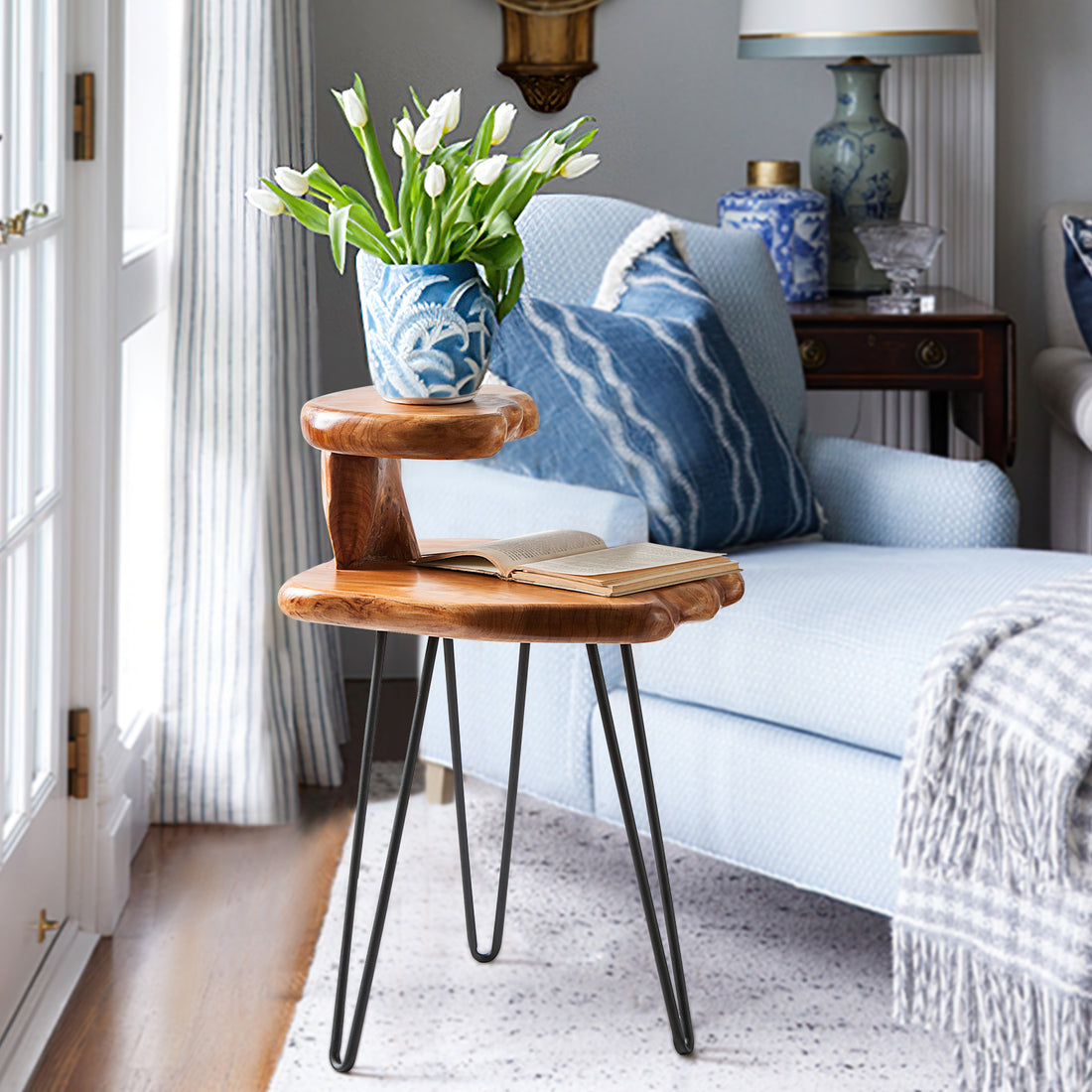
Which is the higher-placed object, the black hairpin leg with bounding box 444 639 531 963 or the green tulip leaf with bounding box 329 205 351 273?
the green tulip leaf with bounding box 329 205 351 273

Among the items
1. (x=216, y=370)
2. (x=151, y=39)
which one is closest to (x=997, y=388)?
(x=216, y=370)

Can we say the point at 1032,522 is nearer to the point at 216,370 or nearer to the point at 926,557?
the point at 926,557

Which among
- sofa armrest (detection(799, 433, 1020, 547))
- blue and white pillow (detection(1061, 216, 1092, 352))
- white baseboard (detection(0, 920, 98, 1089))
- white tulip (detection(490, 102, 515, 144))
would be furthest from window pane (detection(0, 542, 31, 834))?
blue and white pillow (detection(1061, 216, 1092, 352))

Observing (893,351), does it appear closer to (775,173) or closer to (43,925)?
(775,173)

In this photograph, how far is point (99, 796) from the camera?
1880 millimetres

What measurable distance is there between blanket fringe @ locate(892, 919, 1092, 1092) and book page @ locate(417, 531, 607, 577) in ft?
1.69

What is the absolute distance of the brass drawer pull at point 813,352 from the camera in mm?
2674

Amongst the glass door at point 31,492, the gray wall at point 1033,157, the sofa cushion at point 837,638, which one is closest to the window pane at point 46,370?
the glass door at point 31,492

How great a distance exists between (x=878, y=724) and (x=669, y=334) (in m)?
0.69

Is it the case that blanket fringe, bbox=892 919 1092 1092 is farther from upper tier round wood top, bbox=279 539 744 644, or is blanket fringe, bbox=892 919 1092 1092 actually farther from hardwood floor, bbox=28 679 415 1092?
hardwood floor, bbox=28 679 415 1092

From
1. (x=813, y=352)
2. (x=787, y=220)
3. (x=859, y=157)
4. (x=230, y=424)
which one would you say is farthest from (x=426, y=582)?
(x=859, y=157)

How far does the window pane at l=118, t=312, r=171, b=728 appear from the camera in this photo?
2.29m

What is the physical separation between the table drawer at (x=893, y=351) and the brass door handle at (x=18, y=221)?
57.3 inches

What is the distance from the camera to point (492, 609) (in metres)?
1.35
